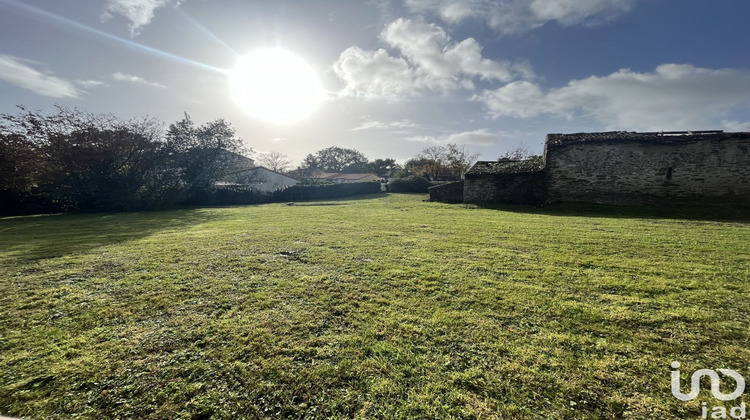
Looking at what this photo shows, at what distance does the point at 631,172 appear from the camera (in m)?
16.3

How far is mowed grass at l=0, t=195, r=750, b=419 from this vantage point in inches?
83.2

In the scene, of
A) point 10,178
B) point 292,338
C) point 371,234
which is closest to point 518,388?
point 292,338

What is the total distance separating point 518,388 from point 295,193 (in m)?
27.9

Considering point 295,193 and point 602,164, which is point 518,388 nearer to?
point 602,164

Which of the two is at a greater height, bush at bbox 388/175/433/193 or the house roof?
the house roof

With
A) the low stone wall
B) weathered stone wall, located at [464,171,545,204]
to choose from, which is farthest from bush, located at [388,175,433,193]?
weathered stone wall, located at [464,171,545,204]

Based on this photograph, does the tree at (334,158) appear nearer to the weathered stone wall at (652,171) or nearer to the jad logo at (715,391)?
the weathered stone wall at (652,171)

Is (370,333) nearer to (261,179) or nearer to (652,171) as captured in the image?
(652,171)

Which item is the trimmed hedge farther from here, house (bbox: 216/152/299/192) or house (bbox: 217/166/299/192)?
house (bbox: 217/166/299/192)

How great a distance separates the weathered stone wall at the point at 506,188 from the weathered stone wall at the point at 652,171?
0.72 metres

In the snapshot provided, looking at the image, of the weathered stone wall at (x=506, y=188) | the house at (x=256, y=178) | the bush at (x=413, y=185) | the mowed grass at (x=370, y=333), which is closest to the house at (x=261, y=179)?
the house at (x=256, y=178)

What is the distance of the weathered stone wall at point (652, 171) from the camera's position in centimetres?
1479

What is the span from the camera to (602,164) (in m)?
16.8

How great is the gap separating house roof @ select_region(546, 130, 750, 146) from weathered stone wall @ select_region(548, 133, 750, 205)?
0.11m
